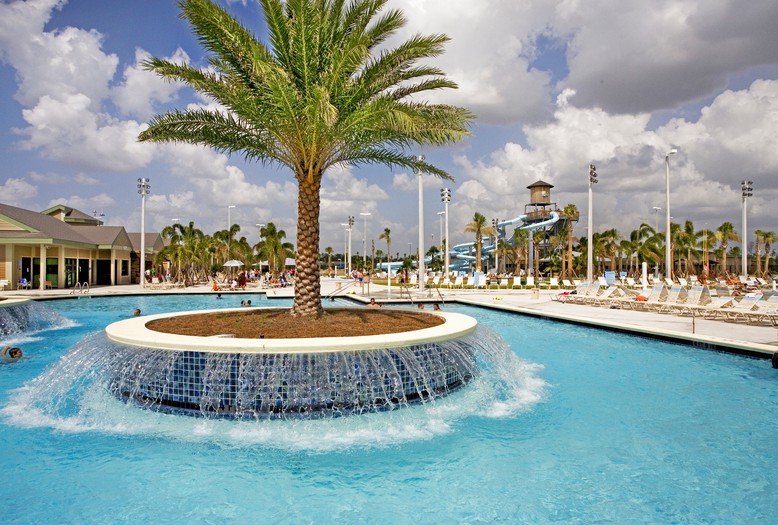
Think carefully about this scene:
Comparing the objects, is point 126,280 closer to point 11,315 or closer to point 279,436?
point 11,315

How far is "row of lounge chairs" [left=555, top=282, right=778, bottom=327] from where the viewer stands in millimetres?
15992

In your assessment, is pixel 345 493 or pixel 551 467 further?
pixel 551 467

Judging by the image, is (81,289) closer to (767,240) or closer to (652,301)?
(652,301)

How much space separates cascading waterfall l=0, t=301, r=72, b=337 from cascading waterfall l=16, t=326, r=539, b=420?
8189 millimetres

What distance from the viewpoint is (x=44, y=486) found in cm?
551

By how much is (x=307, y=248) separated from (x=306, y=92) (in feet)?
9.62

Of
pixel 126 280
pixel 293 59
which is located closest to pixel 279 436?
pixel 293 59

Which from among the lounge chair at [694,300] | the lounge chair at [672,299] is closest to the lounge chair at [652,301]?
the lounge chair at [672,299]

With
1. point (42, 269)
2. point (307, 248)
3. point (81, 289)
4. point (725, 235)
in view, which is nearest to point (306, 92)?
point (307, 248)

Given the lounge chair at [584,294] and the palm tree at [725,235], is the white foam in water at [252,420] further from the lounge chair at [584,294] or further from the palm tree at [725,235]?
the palm tree at [725,235]

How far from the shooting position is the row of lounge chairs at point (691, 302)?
52.5 ft

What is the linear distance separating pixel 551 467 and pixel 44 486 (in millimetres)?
5444

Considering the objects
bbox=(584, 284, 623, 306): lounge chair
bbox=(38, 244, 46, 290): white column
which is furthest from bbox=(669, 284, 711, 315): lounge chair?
bbox=(38, 244, 46, 290): white column

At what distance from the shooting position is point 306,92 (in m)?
9.74
